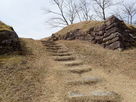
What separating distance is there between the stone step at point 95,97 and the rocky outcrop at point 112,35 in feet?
17.6

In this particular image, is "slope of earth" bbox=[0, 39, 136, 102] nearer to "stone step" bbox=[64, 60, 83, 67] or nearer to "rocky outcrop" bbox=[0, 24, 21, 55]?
"stone step" bbox=[64, 60, 83, 67]

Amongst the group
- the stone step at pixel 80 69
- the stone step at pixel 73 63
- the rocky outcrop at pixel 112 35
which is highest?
the rocky outcrop at pixel 112 35

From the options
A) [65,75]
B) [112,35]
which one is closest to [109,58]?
[112,35]

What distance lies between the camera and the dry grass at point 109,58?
330 inches

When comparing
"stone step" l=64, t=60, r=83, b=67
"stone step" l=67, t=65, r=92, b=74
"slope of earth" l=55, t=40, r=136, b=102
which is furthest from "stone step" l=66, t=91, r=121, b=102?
"stone step" l=64, t=60, r=83, b=67

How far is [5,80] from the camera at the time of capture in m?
6.84

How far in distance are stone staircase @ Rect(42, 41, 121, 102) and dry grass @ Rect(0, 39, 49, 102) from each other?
0.78 meters

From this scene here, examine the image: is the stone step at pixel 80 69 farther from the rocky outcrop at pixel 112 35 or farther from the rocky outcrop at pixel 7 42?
the rocky outcrop at pixel 112 35

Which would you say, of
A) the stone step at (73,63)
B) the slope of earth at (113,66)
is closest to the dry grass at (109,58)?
the slope of earth at (113,66)

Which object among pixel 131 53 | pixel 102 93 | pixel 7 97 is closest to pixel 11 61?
pixel 7 97

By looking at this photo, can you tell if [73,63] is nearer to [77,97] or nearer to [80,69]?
[80,69]

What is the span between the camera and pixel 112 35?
468 inches

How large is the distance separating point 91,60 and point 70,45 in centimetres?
301

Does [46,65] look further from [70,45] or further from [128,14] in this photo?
[128,14]
